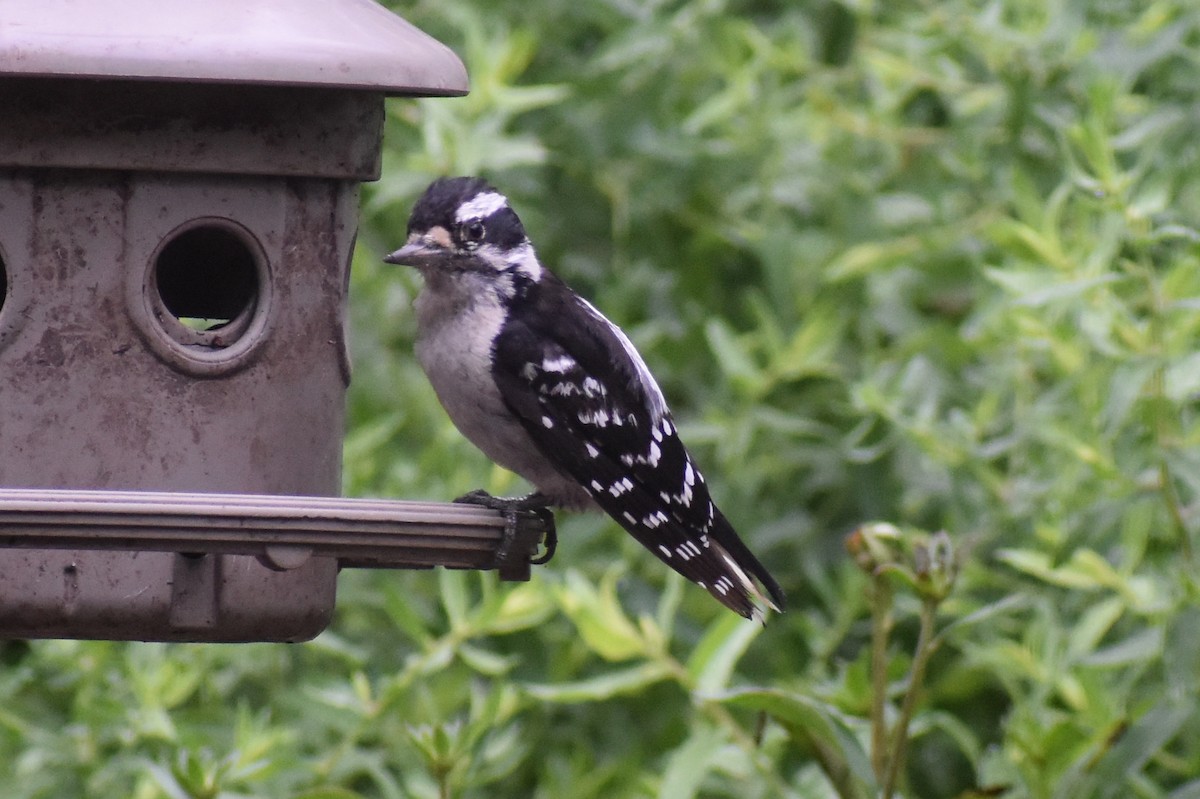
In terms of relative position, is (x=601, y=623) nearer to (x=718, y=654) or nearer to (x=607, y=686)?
(x=607, y=686)

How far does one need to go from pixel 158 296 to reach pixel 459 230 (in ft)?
2.23

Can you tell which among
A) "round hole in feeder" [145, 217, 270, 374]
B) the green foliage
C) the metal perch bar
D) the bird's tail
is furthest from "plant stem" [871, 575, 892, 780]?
"round hole in feeder" [145, 217, 270, 374]

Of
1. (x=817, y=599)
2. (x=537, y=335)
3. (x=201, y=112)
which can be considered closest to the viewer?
(x=201, y=112)

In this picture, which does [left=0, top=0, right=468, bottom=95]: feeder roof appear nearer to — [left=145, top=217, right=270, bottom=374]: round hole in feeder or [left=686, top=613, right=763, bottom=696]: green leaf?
[left=145, top=217, right=270, bottom=374]: round hole in feeder

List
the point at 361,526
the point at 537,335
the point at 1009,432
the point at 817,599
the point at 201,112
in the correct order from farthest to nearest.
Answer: the point at 817,599, the point at 1009,432, the point at 537,335, the point at 201,112, the point at 361,526

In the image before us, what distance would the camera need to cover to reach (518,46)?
15.5 ft

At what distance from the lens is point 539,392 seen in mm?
3637

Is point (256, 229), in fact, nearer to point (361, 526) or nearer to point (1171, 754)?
point (361, 526)

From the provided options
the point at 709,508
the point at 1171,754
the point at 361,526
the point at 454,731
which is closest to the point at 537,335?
the point at 709,508

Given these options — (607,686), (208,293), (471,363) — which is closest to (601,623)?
(607,686)

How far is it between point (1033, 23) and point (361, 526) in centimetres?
249

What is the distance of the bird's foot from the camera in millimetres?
A: 2971

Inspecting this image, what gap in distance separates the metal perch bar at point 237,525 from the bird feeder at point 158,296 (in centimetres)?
2

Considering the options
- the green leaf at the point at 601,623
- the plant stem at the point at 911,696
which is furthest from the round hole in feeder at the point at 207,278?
the plant stem at the point at 911,696
